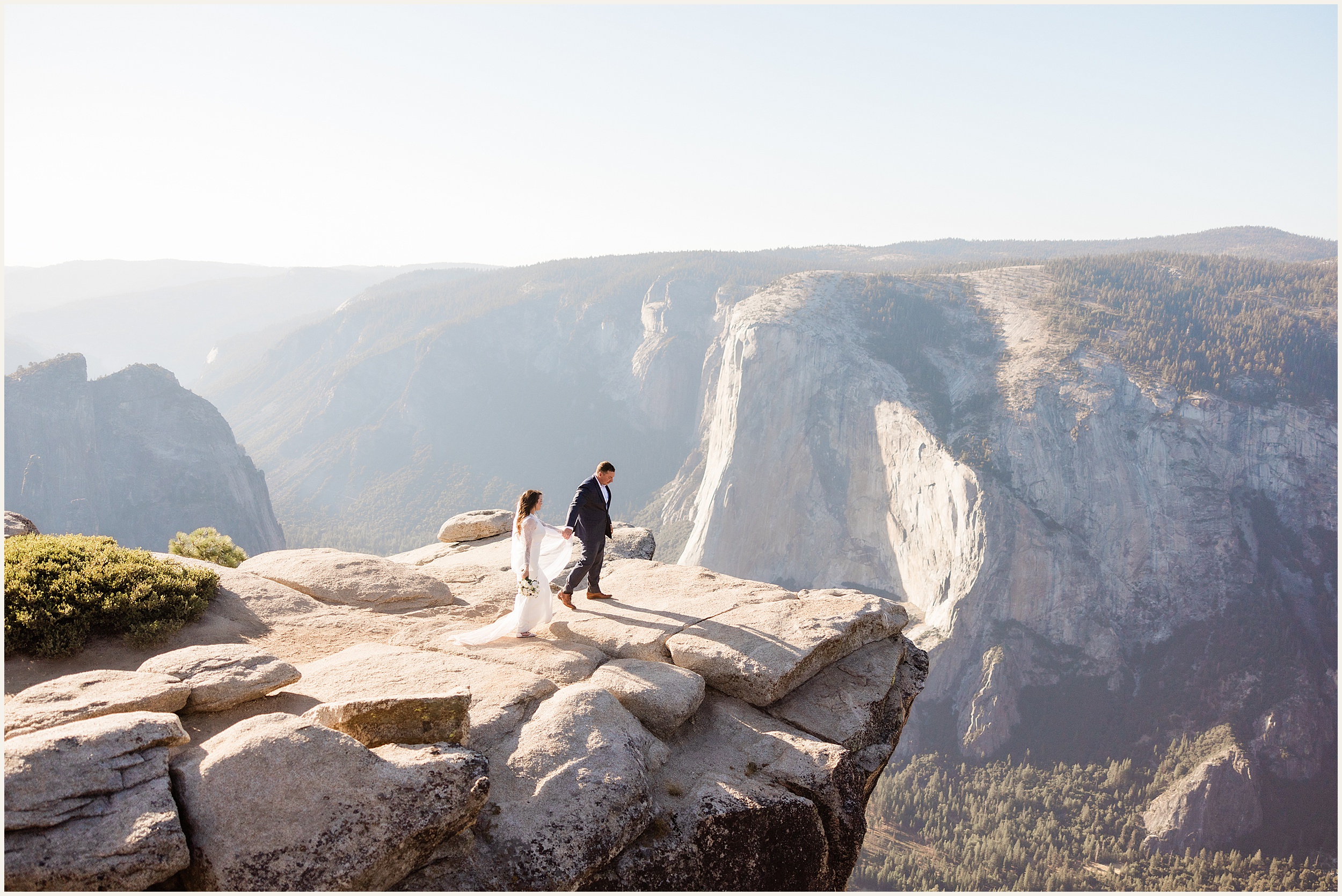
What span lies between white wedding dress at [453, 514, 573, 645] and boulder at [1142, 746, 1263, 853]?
70.2 m

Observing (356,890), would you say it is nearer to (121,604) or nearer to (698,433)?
(121,604)

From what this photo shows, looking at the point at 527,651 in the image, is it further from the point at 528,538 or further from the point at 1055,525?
the point at 1055,525

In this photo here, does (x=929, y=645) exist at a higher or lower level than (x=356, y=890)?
lower

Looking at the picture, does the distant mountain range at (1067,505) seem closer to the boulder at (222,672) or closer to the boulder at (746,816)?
the boulder at (746,816)

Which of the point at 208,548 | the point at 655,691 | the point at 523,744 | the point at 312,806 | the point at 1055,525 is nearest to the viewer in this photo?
the point at 312,806

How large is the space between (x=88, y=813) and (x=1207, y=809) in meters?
81.5

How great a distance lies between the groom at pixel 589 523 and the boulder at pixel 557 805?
4.75m

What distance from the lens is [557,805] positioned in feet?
26.7

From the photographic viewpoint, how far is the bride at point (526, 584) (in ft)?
42.1

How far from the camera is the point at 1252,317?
96.6 m

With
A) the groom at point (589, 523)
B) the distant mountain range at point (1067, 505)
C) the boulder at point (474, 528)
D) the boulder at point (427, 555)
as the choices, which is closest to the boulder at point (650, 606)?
the groom at point (589, 523)

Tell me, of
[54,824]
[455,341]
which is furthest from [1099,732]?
[455,341]

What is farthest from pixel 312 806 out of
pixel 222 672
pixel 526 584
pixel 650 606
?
pixel 650 606

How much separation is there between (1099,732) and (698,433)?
94101mm
